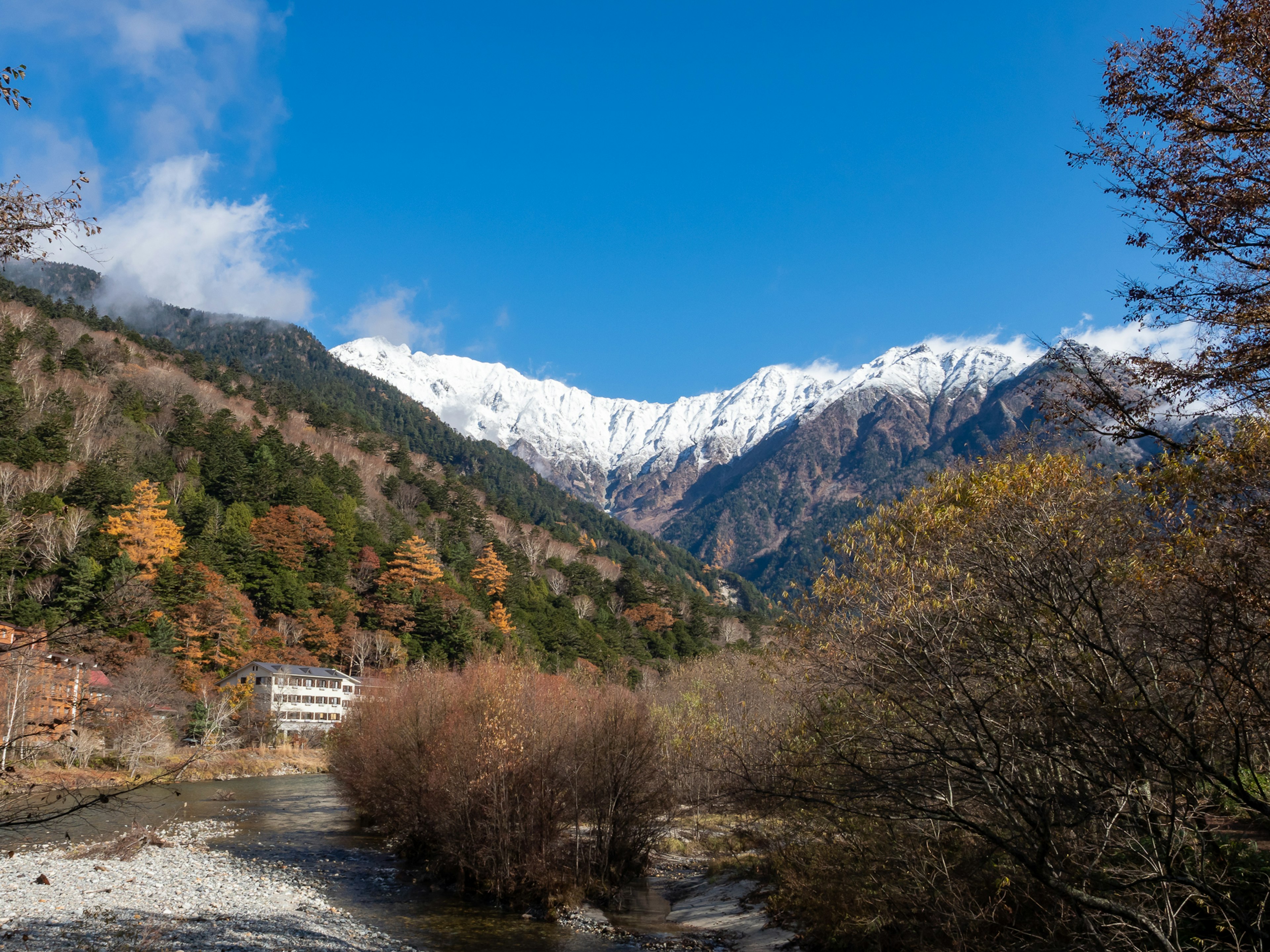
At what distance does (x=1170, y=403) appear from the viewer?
8.83 metres

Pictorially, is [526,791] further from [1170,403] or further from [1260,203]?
[1260,203]

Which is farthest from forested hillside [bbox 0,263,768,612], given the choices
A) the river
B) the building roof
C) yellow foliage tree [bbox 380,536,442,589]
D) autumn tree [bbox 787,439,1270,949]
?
autumn tree [bbox 787,439,1270,949]

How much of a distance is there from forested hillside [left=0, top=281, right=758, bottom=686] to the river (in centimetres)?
914

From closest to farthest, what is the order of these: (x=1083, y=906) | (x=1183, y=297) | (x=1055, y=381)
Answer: (x=1083, y=906) → (x=1183, y=297) → (x=1055, y=381)

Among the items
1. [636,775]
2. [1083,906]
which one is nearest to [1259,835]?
[1083,906]

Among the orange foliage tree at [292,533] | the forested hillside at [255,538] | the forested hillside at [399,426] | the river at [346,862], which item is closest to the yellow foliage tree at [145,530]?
the forested hillside at [255,538]

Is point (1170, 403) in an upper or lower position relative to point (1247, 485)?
upper

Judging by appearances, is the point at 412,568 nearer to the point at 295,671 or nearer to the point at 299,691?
the point at 295,671

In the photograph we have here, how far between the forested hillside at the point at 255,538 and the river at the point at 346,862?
914 centimetres

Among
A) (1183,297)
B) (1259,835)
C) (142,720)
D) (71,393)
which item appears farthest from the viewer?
(71,393)

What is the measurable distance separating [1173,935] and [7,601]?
56655mm

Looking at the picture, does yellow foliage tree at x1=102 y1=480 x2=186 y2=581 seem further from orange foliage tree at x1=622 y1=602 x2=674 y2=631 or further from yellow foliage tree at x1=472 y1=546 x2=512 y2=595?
orange foliage tree at x1=622 y1=602 x2=674 y2=631

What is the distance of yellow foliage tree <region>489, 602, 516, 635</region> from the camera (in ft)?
255

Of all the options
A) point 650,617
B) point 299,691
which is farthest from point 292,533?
point 650,617
